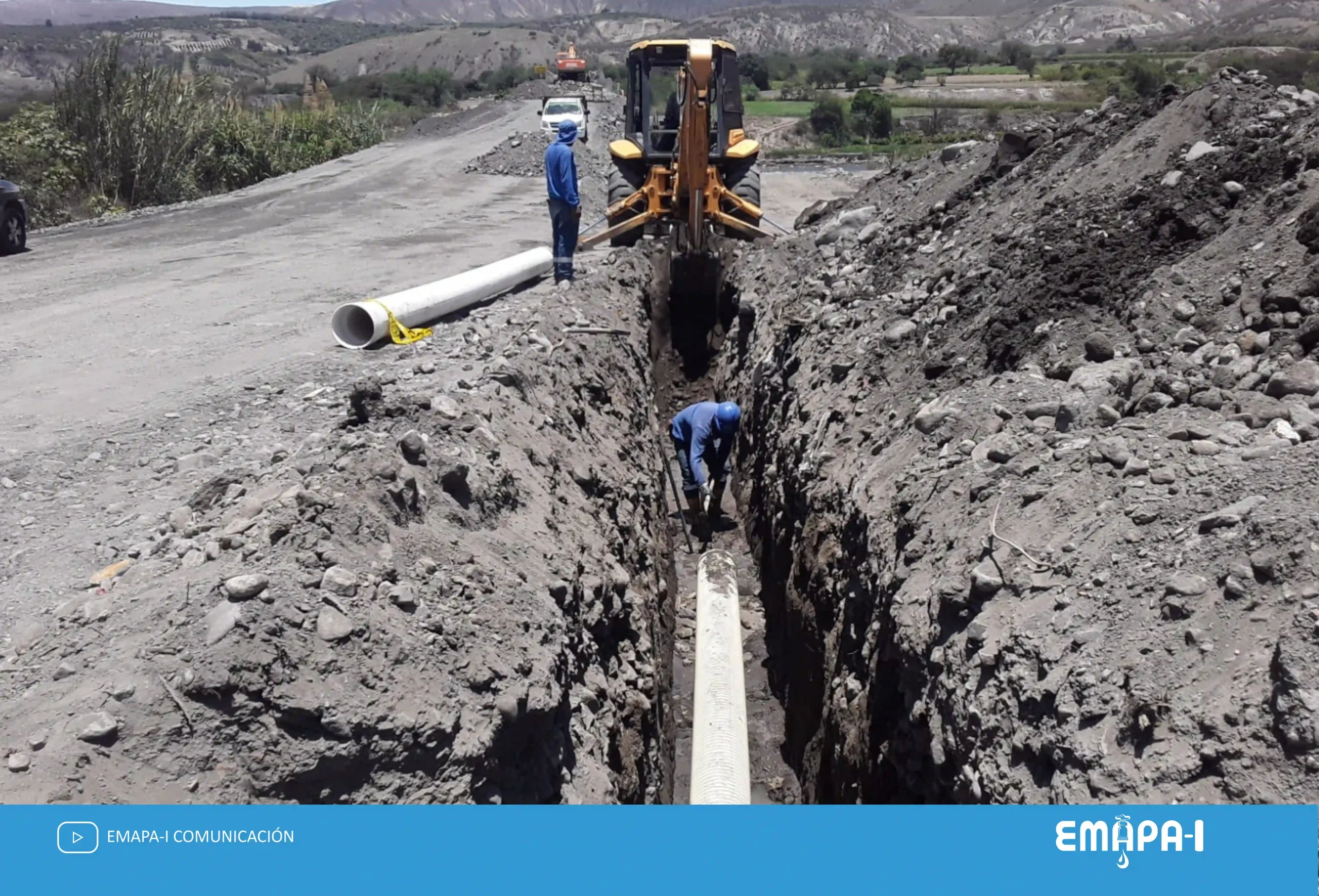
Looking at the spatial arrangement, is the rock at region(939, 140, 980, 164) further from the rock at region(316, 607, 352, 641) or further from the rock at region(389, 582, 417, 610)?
the rock at region(316, 607, 352, 641)

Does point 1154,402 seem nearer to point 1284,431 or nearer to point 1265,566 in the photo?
point 1284,431

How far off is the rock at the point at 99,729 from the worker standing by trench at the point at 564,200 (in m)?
7.83

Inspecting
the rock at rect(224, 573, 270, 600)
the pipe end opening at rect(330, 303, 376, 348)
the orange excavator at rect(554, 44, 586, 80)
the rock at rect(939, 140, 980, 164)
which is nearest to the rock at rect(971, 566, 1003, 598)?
the rock at rect(224, 573, 270, 600)

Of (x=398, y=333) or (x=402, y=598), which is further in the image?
(x=398, y=333)

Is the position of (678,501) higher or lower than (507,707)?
lower

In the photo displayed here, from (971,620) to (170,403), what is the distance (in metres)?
5.85

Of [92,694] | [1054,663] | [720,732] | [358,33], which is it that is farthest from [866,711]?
[358,33]

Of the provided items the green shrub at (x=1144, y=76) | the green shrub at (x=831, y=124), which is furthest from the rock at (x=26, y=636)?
the green shrub at (x=831, y=124)

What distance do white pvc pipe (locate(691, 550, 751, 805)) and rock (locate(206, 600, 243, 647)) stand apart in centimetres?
279

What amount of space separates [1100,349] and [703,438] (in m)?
4.18

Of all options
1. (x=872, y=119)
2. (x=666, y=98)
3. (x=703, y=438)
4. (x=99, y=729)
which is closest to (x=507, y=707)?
(x=99, y=729)

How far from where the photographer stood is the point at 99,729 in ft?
11.8

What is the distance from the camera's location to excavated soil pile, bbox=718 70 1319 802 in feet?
12.3

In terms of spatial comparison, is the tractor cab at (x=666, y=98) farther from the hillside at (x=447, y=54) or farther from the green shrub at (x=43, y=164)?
the hillside at (x=447, y=54)
